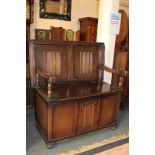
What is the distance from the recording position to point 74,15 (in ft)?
14.9

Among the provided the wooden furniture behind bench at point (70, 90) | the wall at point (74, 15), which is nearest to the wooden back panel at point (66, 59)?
the wooden furniture behind bench at point (70, 90)

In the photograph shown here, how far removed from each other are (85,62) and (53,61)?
527 mm

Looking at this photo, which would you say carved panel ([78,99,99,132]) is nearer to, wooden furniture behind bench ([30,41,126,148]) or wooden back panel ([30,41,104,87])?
wooden furniture behind bench ([30,41,126,148])

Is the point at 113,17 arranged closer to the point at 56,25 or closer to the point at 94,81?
the point at 94,81

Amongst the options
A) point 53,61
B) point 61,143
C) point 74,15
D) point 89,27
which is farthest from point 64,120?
point 74,15

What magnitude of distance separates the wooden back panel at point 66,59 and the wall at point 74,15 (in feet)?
5.54

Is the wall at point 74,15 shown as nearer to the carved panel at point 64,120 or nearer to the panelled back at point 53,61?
the panelled back at point 53,61

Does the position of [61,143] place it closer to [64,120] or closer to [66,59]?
[64,120]

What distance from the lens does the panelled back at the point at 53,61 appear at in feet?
8.24

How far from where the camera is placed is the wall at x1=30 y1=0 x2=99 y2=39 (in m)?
4.06
